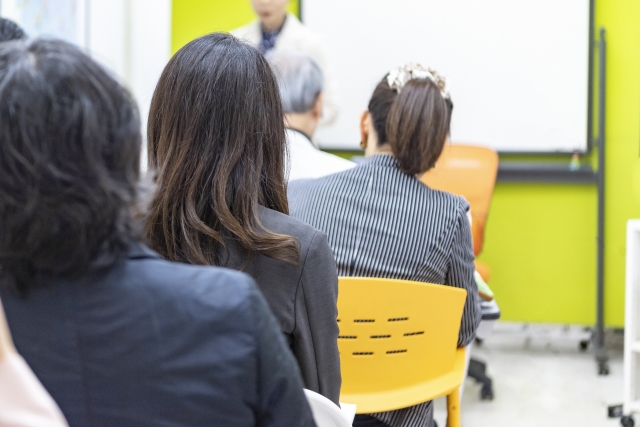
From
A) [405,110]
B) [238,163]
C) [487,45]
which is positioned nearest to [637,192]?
[487,45]

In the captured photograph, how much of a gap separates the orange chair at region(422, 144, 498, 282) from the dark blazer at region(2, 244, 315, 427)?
2.77 meters

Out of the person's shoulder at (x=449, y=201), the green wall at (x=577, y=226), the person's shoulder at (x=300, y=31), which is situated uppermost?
the person's shoulder at (x=300, y=31)

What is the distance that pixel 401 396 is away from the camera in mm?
1714

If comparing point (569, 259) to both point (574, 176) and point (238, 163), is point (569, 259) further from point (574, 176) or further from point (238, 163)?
point (238, 163)

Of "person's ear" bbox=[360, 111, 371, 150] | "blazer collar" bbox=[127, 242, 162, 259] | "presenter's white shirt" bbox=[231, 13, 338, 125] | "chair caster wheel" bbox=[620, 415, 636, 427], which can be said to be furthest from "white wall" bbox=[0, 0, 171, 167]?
"blazer collar" bbox=[127, 242, 162, 259]

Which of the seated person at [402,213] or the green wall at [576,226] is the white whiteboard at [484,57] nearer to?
the green wall at [576,226]

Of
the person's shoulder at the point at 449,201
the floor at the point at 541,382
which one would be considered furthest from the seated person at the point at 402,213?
the floor at the point at 541,382

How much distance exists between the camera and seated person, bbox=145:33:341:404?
1.11 m

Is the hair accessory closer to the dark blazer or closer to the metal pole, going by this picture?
the dark blazer

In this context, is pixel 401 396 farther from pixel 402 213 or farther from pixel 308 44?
pixel 308 44

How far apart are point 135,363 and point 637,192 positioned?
3560 millimetres

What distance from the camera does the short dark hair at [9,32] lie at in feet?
5.72

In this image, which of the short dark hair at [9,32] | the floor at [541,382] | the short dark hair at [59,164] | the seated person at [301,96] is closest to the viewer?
the short dark hair at [59,164]

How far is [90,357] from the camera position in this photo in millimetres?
700
